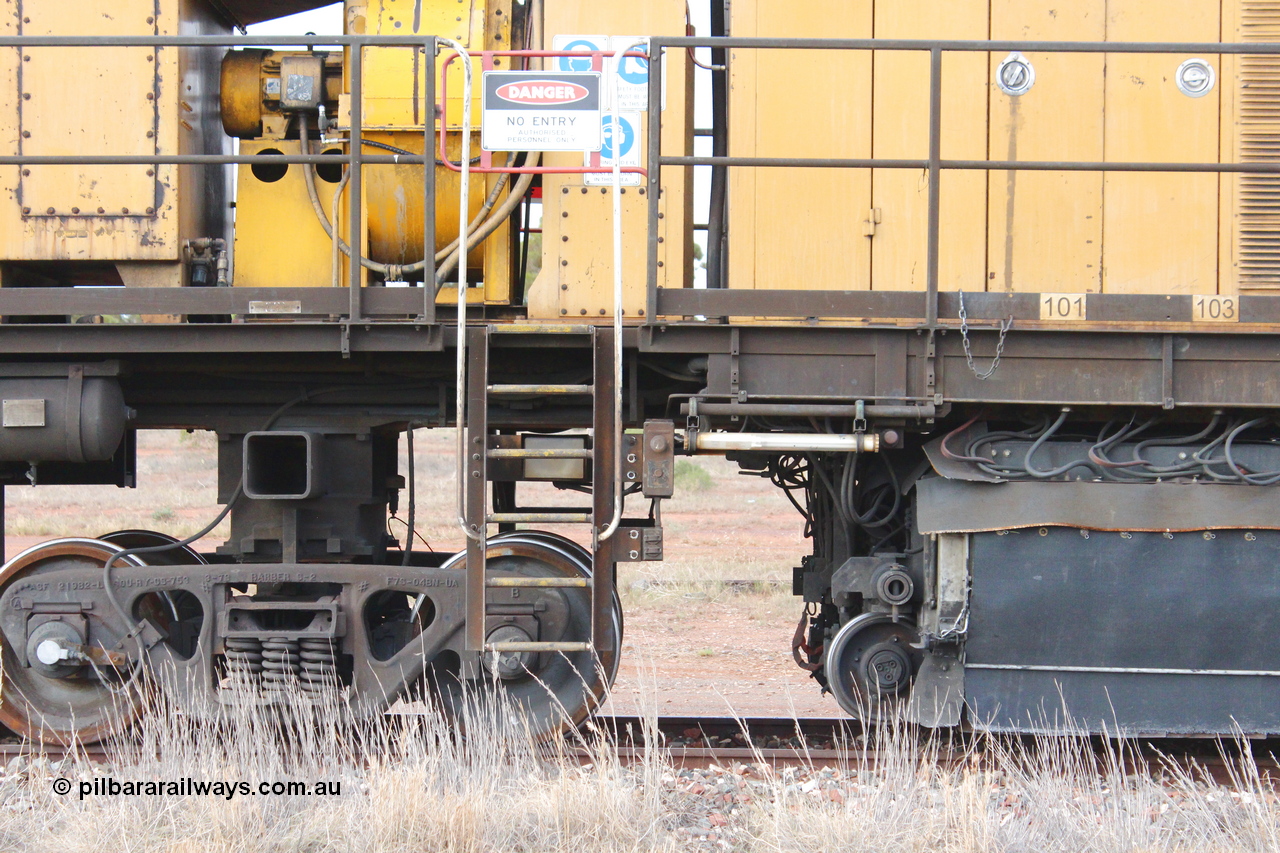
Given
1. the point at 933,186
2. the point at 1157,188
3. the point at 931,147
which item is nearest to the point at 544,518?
the point at 933,186

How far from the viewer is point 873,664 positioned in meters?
4.96

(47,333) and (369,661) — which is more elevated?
(47,333)

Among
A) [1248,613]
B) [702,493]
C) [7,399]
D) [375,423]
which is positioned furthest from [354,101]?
[702,493]

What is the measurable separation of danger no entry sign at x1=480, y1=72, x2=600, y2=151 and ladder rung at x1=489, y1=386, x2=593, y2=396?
104 cm

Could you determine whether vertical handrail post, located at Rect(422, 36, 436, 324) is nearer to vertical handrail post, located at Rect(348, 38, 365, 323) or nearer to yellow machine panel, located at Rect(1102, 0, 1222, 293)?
vertical handrail post, located at Rect(348, 38, 365, 323)

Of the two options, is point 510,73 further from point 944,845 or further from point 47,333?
point 944,845

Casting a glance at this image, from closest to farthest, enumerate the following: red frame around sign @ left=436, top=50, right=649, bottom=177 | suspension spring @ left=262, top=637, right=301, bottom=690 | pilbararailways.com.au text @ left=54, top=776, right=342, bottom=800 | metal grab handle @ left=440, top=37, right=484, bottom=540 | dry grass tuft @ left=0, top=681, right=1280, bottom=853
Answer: dry grass tuft @ left=0, top=681, right=1280, bottom=853 → pilbararailways.com.au text @ left=54, top=776, right=342, bottom=800 → metal grab handle @ left=440, top=37, right=484, bottom=540 → red frame around sign @ left=436, top=50, right=649, bottom=177 → suspension spring @ left=262, top=637, right=301, bottom=690

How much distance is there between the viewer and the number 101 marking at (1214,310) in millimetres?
4555

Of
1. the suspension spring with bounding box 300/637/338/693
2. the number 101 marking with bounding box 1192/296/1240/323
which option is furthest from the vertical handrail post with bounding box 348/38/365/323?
the number 101 marking with bounding box 1192/296/1240/323

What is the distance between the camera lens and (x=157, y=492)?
2106 cm

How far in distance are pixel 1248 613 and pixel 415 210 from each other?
4.30 meters

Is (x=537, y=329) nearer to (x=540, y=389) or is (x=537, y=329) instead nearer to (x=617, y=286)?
(x=540, y=389)

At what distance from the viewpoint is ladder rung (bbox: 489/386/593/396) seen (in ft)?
14.9

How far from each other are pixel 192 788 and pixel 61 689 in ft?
4.29
